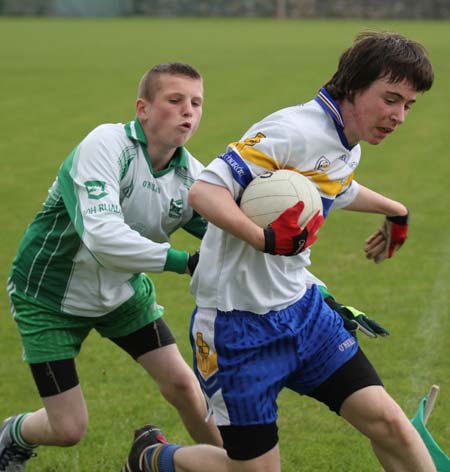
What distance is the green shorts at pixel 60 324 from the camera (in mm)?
4945

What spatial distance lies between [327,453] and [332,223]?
5957 mm

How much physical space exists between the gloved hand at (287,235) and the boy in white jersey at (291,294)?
0.02 m

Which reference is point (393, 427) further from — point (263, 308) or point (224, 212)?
point (224, 212)

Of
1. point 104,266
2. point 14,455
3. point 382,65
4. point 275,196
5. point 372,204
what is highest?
point 382,65

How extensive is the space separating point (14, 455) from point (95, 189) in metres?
1.62

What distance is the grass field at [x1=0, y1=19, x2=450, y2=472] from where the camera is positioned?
6039 millimetres

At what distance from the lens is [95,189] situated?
4.48 m

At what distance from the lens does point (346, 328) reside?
14.9 ft

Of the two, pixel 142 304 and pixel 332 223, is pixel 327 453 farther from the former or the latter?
pixel 332 223

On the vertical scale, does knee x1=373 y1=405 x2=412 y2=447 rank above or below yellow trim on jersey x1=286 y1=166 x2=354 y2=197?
below

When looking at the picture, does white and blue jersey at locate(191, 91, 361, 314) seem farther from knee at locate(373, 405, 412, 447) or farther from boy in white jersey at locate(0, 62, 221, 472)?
knee at locate(373, 405, 412, 447)

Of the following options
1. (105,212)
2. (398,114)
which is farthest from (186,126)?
(398,114)

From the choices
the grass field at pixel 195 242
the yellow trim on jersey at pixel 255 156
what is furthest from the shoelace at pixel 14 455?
the yellow trim on jersey at pixel 255 156

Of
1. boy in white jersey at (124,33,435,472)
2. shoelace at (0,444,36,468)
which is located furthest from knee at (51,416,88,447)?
boy in white jersey at (124,33,435,472)
